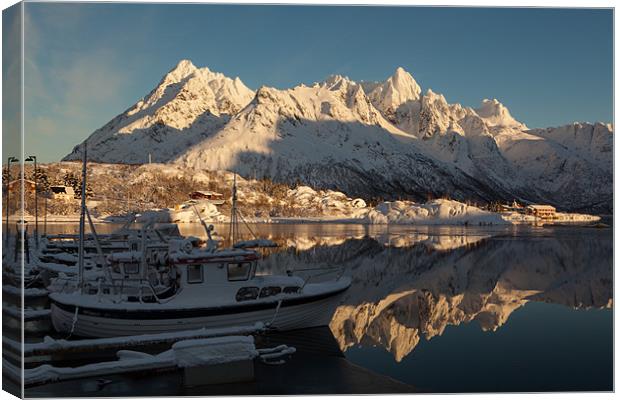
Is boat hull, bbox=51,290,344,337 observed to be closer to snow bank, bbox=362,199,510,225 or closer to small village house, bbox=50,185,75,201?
snow bank, bbox=362,199,510,225

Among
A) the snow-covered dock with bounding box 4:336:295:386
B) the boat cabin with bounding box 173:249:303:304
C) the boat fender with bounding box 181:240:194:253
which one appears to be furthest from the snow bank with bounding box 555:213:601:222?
the snow-covered dock with bounding box 4:336:295:386

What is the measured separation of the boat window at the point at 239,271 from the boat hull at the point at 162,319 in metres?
1.01

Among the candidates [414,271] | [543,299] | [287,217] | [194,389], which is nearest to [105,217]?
[287,217]

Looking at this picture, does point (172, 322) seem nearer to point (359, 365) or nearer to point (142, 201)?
point (359, 365)

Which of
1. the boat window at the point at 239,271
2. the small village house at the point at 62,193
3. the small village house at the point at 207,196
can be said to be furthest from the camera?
the small village house at the point at 207,196

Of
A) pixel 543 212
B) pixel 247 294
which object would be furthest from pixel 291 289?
pixel 543 212

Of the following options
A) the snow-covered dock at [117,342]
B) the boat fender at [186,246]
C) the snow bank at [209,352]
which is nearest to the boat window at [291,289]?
the snow-covered dock at [117,342]

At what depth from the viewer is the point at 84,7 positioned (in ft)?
49.4

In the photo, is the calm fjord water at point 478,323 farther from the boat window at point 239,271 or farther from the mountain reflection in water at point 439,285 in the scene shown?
the boat window at point 239,271

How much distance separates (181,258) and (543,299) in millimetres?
18232

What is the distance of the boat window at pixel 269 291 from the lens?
20891 millimetres

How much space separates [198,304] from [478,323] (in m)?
10.8

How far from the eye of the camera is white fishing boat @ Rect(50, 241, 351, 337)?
19.4m

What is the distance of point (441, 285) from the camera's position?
3328cm
